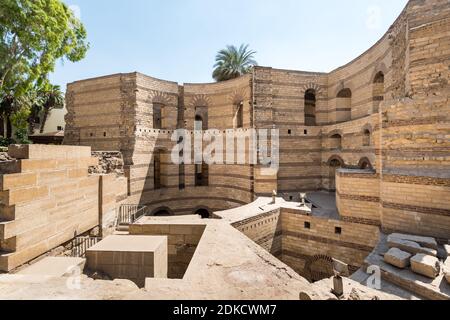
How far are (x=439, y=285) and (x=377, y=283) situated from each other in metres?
1.07

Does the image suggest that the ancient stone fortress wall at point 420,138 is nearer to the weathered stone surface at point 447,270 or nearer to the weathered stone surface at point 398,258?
the weathered stone surface at point 447,270

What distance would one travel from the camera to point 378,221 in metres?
8.33

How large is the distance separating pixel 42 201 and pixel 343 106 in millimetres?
16140

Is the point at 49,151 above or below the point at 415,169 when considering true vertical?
above

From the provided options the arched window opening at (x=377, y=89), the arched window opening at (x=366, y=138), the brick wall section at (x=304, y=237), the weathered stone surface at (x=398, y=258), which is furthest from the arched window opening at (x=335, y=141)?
the weathered stone surface at (x=398, y=258)

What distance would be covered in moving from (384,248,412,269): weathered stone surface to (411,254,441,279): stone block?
0.18 metres

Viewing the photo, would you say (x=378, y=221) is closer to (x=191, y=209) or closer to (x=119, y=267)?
(x=119, y=267)

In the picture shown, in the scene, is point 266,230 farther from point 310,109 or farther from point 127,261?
point 310,109

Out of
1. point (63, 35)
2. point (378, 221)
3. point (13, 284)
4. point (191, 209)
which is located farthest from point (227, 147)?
point (13, 284)

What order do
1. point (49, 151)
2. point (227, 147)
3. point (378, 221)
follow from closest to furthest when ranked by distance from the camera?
point (49, 151), point (378, 221), point (227, 147)

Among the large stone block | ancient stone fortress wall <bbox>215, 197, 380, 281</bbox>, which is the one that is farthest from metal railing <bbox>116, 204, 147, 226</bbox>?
the large stone block

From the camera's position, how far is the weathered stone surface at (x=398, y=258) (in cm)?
507

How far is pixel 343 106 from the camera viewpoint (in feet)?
46.8
